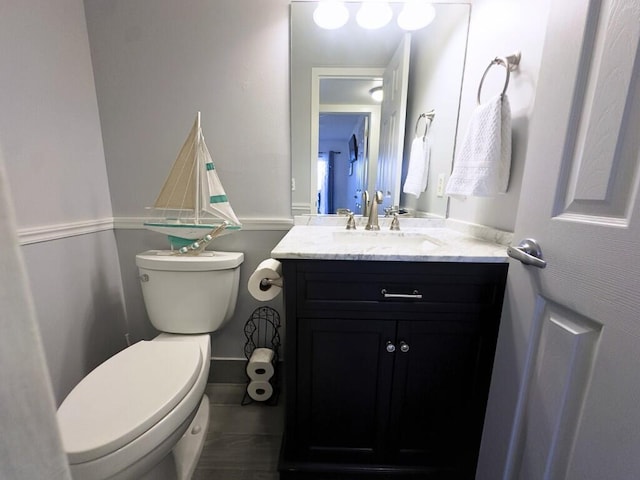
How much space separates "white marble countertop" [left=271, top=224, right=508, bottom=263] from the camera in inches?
32.2

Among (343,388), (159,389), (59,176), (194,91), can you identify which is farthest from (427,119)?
(59,176)

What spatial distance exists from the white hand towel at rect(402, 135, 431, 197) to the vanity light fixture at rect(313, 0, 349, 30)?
659 mm

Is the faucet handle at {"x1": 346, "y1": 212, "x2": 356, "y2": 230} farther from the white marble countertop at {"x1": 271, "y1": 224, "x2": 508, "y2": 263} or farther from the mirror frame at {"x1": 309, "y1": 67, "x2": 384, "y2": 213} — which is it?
the mirror frame at {"x1": 309, "y1": 67, "x2": 384, "y2": 213}

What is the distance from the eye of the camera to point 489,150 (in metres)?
0.93

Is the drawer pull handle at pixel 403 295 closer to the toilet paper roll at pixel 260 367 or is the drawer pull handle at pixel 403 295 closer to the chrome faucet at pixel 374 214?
the chrome faucet at pixel 374 214

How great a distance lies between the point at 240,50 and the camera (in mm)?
1235

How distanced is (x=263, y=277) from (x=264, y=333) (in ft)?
2.37

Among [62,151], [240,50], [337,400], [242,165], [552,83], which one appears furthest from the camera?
[242,165]

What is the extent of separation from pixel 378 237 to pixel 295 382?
0.71 metres

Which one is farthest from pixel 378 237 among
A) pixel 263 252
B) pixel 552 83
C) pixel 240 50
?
pixel 240 50

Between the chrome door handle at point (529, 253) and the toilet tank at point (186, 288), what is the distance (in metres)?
1.08

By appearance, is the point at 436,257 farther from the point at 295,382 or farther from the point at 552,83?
the point at 295,382

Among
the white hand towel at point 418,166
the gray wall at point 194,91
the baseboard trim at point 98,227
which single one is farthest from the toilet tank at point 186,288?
the white hand towel at point 418,166

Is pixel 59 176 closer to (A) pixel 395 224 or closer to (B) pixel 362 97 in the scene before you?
(B) pixel 362 97
